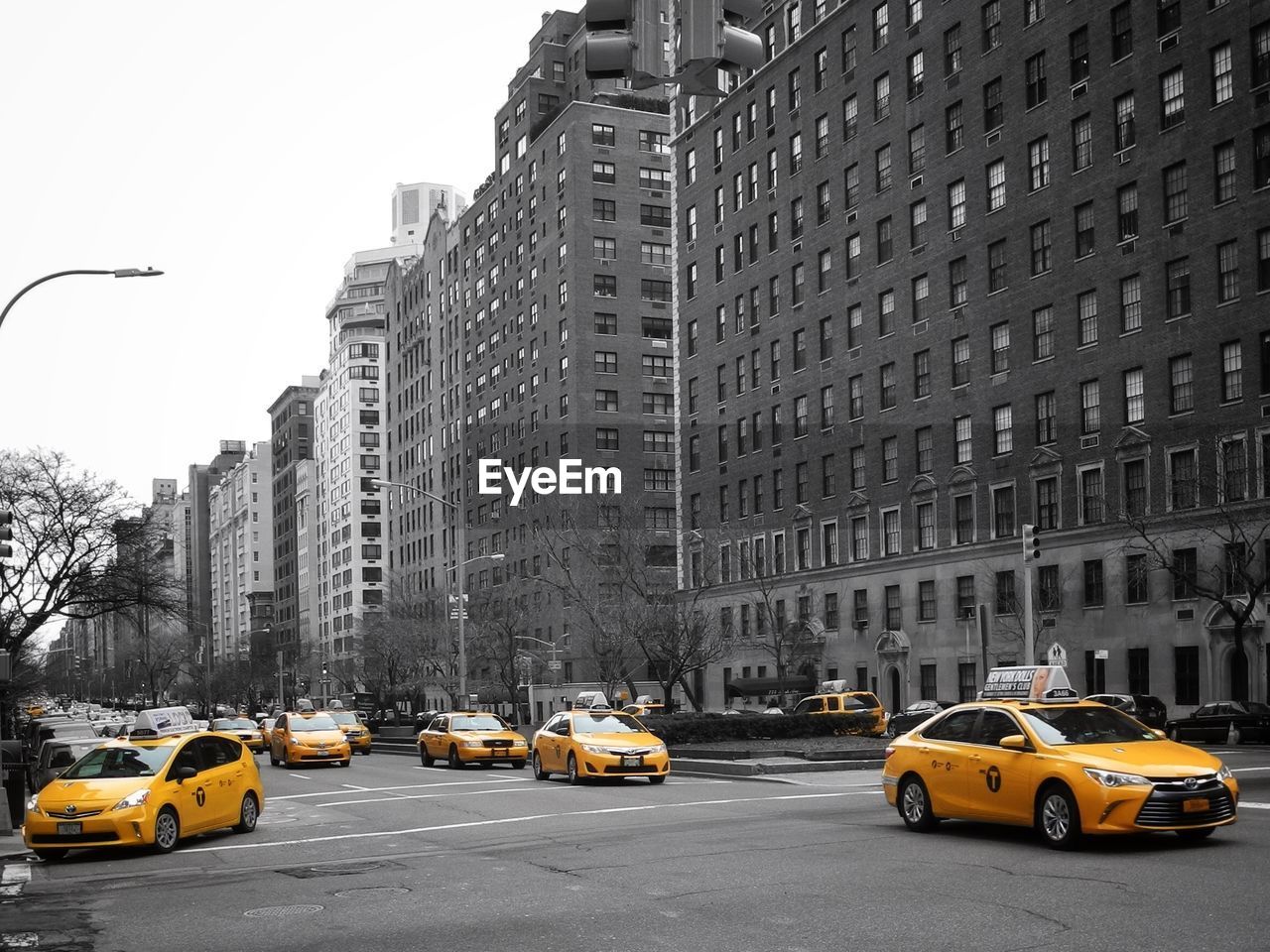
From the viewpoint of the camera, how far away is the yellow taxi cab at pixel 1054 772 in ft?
47.9

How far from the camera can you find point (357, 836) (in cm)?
2006

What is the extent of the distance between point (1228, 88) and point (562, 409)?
6267cm

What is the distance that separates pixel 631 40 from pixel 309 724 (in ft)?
124

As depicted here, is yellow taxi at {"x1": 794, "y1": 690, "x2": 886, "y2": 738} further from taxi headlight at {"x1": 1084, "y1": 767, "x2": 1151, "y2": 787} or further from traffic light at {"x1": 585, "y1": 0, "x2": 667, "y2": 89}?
traffic light at {"x1": 585, "y1": 0, "x2": 667, "y2": 89}

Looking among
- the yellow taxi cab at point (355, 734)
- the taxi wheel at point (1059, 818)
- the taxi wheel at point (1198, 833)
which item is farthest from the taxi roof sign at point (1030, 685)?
the yellow taxi cab at point (355, 734)

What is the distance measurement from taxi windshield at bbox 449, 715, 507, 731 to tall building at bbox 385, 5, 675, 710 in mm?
57724

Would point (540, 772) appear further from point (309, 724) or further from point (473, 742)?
point (309, 724)

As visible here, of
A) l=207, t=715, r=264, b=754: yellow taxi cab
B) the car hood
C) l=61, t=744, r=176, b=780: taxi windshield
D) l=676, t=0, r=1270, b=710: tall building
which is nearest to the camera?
the car hood

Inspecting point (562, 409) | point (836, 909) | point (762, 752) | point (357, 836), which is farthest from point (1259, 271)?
point (562, 409)

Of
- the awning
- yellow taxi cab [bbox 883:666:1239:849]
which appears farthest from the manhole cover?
the awning

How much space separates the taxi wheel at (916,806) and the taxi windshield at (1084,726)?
1899 millimetres

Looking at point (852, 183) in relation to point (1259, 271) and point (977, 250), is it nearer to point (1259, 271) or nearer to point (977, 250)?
point (977, 250)

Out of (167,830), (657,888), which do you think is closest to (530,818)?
(167,830)

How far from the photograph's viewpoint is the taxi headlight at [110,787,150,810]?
18.5 metres
